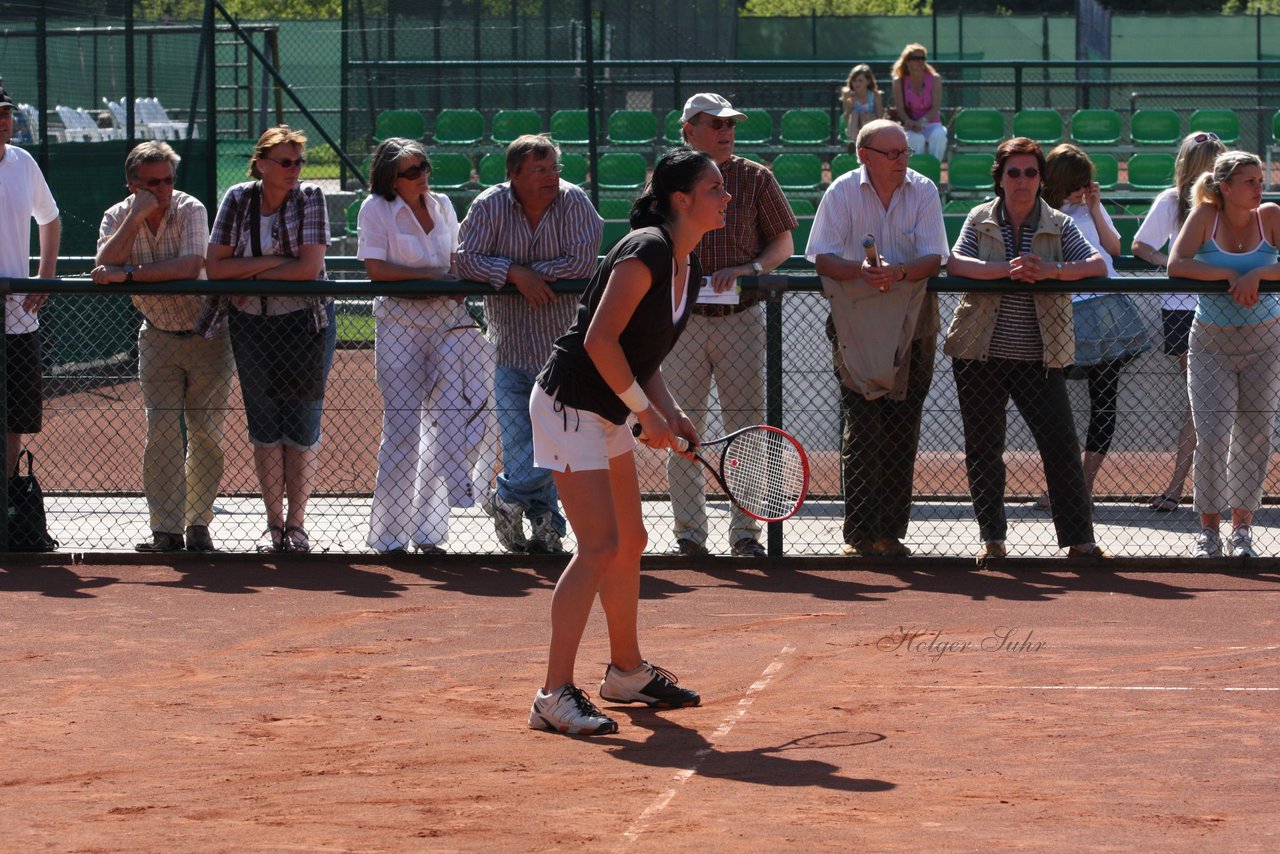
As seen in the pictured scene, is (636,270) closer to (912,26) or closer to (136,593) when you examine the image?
(136,593)

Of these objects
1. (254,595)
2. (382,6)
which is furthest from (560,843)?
(382,6)

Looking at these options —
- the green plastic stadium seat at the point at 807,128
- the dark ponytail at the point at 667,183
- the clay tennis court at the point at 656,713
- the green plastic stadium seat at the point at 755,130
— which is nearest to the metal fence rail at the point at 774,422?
the clay tennis court at the point at 656,713

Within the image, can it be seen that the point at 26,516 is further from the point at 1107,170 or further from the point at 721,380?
the point at 1107,170

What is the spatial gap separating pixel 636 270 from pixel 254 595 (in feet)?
11.1

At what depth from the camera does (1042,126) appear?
66.5 feet

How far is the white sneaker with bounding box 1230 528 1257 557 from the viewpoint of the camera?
8516 mm

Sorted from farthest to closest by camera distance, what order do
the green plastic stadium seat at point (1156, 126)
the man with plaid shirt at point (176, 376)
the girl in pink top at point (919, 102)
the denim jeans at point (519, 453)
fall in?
the green plastic stadium seat at point (1156, 126) < the girl in pink top at point (919, 102) < the man with plaid shirt at point (176, 376) < the denim jeans at point (519, 453)

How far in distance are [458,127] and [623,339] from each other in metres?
13.4

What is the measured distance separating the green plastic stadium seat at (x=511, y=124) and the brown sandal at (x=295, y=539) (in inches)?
396

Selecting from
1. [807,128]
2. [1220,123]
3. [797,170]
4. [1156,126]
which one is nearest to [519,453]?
[797,170]

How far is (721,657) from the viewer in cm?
691

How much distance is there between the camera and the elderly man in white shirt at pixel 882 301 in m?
8.34

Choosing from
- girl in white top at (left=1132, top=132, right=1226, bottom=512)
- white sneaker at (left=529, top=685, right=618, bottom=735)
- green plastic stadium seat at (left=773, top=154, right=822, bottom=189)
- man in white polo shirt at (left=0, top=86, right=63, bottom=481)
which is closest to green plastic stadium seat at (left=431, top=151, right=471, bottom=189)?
green plastic stadium seat at (left=773, top=154, right=822, bottom=189)

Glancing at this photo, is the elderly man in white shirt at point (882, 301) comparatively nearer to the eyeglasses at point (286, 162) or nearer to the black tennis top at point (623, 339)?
the eyeglasses at point (286, 162)
